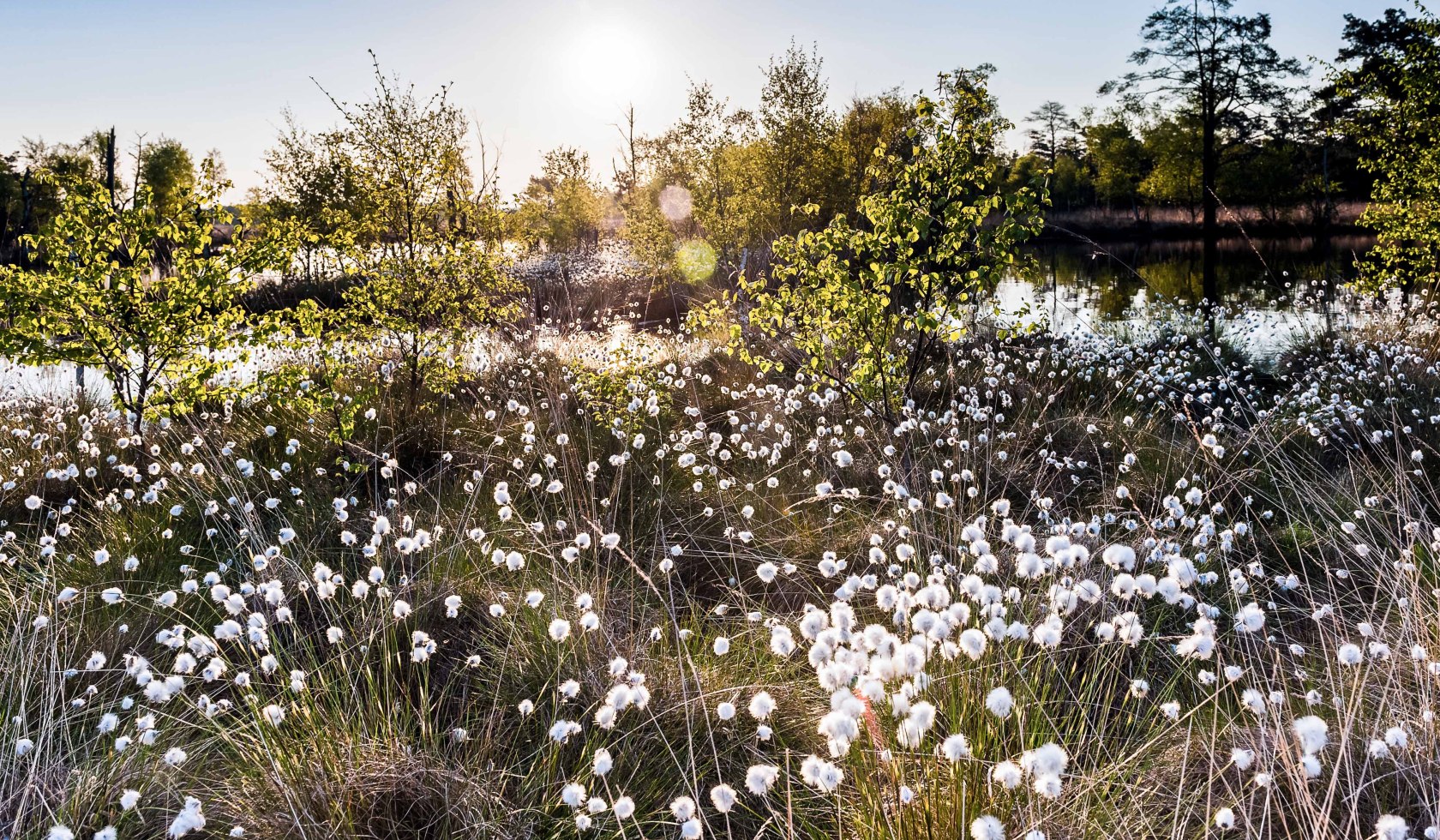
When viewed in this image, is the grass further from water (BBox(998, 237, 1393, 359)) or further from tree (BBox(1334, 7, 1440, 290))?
tree (BBox(1334, 7, 1440, 290))

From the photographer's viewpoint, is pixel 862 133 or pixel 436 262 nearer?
pixel 436 262

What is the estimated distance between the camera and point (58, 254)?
639cm

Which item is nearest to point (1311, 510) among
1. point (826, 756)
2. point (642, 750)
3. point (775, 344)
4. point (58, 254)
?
point (826, 756)

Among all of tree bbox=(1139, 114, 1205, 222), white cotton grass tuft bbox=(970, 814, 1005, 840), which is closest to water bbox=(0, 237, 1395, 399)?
tree bbox=(1139, 114, 1205, 222)

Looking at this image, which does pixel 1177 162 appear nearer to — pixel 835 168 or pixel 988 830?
pixel 835 168

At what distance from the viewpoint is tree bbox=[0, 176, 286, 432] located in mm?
6289

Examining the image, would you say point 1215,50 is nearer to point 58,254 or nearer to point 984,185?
point 984,185

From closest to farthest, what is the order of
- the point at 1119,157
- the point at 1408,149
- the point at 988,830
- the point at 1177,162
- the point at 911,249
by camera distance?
the point at 988,830 → the point at 911,249 → the point at 1408,149 → the point at 1177,162 → the point at 1119,157

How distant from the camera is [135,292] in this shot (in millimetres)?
6629

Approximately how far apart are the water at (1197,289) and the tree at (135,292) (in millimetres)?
6430

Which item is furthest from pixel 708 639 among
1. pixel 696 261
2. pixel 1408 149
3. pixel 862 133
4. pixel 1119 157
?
pixel 1119 157

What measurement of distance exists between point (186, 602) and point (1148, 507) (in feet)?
20.0

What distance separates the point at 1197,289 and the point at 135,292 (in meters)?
26.0

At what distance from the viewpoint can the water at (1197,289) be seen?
43.8ft
